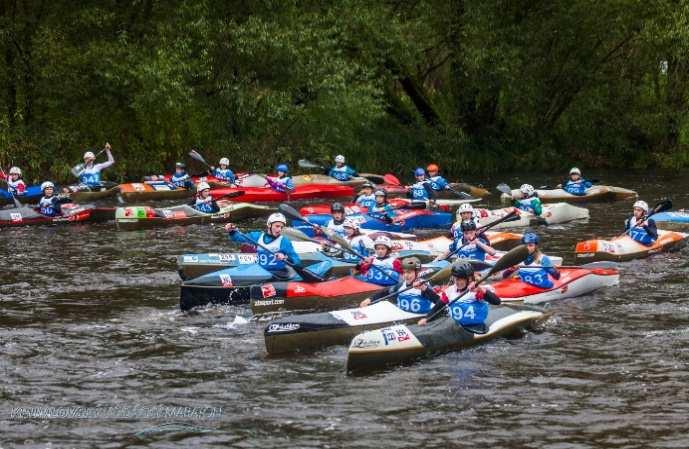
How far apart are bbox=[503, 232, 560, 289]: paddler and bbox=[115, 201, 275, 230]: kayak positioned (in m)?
10.3

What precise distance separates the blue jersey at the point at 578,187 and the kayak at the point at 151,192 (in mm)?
10479

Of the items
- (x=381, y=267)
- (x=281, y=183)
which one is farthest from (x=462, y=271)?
(x=281, y=183)

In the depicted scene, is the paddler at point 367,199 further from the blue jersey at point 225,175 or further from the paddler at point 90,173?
the paddler at point 90,173

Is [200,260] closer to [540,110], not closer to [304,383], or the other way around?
[304,383]

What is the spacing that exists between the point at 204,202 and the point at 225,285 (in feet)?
32.3

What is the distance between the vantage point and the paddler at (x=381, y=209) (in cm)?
2426

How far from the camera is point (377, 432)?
1053 cm

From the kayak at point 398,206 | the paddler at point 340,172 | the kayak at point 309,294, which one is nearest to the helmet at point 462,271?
the kayak at point 309,294

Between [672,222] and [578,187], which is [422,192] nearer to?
[578,187]

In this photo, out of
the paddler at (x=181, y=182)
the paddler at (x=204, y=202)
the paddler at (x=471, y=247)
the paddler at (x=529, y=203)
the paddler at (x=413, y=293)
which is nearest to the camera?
the paddler at (x=413, y=293)

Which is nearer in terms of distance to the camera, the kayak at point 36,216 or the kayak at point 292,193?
the kayak at point 36,216

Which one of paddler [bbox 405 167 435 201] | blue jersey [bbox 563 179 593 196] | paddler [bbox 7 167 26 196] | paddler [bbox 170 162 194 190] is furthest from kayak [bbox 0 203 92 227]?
blue jersey [bbox 563 179 593 196]

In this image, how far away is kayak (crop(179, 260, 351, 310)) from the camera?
625 inches

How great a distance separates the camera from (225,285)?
1616 centimetres
